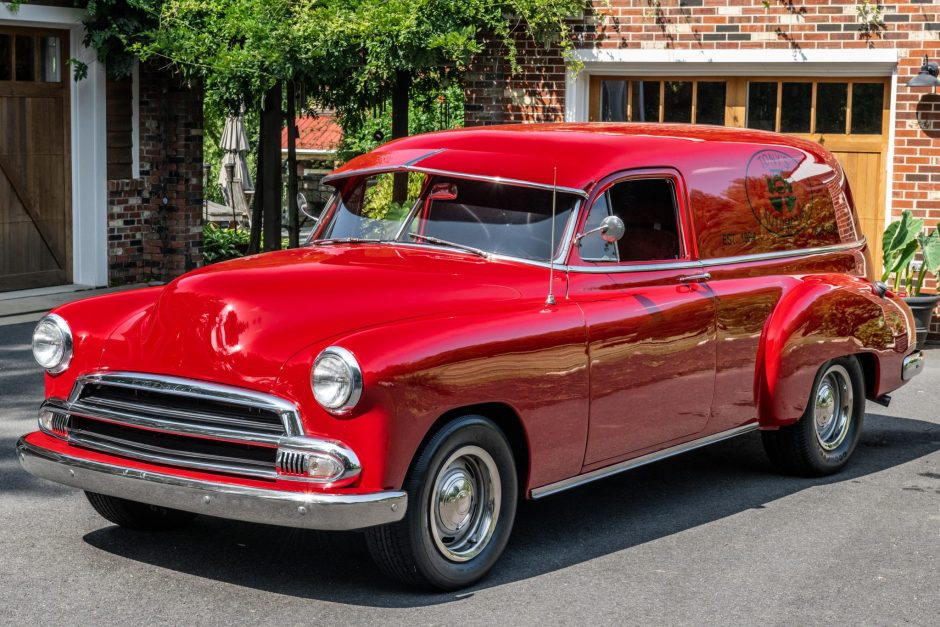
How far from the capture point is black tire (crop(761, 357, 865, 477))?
23.6 ft

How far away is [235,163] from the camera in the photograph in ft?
80.1

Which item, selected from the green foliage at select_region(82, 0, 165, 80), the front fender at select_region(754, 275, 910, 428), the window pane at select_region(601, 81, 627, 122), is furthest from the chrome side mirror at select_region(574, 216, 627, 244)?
the green foliage at select_region(82, 0, 165, 80)

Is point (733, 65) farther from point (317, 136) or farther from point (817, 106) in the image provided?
point (317, 136)

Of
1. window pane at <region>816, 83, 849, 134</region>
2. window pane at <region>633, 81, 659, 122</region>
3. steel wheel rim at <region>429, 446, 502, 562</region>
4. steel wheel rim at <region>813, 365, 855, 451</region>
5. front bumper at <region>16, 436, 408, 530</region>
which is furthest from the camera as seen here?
window pane at <region>633, 81, 659, 122</region>

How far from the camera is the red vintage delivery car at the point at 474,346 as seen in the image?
4906mm

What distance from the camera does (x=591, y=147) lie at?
20.7 ft

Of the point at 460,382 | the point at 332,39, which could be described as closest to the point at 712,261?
the point at 460,382

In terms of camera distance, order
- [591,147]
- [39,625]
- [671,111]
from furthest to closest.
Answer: [671,111] < [591,147] < [39,625]

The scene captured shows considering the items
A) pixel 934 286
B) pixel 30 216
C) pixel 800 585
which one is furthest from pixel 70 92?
pixel 800 585

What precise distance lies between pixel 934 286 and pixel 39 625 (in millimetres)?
9494

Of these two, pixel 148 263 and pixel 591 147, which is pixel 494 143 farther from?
pixel 148 263

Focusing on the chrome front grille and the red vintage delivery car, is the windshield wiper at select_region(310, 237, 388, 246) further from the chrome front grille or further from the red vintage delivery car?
the chrome front grille

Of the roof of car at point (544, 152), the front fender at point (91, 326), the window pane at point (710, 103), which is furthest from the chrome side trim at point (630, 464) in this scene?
the window pane at point (710, 103)

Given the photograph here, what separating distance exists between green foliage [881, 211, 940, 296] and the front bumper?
800cm
